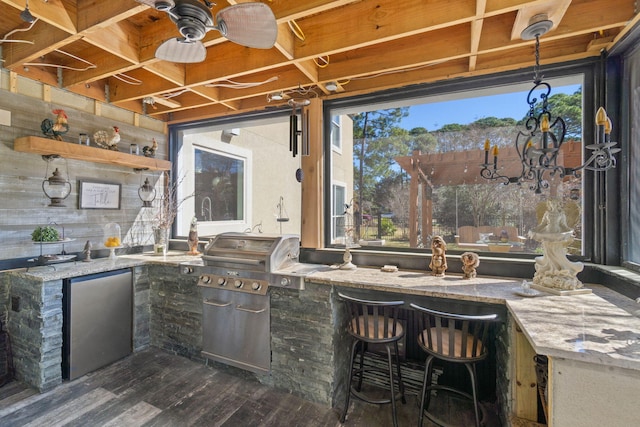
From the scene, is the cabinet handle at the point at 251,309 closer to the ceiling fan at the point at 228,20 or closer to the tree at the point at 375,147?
the tree at the point at 375,147

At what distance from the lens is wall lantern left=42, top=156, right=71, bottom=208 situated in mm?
2586

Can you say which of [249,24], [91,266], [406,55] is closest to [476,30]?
[406,55]

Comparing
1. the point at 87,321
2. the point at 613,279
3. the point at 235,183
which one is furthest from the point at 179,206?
the point at 613,279

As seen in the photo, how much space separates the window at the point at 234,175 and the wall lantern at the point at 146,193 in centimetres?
38

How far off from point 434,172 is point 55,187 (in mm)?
3527

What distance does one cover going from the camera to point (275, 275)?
2.37 m

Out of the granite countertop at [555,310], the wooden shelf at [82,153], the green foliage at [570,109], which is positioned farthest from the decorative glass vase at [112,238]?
the green foliage at [570,109]

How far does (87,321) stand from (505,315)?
3348mm

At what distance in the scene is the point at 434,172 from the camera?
262 centimetres

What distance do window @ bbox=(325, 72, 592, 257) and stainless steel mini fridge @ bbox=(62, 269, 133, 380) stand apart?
2.17 metres

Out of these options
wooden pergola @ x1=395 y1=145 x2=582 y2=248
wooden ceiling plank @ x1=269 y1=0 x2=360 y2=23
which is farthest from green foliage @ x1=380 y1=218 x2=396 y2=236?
wooden ceiling plank @ x1=269 y1=0 x2=360 y2=23

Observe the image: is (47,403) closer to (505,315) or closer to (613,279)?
(505,315)

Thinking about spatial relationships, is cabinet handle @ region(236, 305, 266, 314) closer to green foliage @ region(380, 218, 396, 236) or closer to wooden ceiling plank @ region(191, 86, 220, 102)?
green foliage @ region(380, 218, 396, 236)

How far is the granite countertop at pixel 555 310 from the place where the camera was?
1.11 meters
